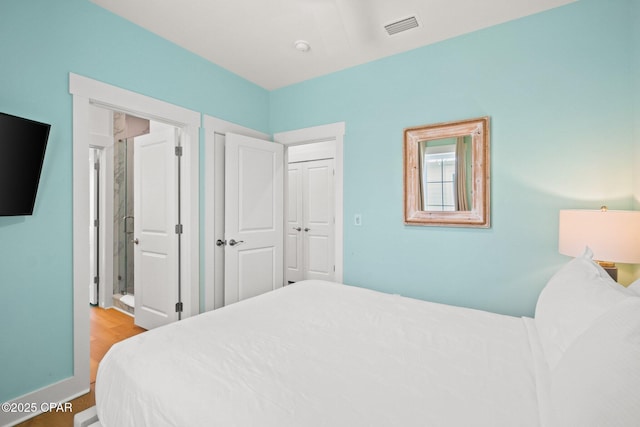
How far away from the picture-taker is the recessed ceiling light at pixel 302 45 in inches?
101

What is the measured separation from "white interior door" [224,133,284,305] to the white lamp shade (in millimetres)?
2612

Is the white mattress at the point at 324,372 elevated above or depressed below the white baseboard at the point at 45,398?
above

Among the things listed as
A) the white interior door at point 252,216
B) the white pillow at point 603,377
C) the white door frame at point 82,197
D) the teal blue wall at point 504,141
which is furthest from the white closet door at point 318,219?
the white pillow at point 603,377

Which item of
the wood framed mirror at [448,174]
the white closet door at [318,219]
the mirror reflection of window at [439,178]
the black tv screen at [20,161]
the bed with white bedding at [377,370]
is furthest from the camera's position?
the white closet door at [318,219]

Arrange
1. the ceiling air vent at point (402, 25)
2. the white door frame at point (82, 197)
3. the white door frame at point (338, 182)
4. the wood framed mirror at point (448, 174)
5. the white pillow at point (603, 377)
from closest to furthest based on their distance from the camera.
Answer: the white pillow at point (603, 377)
the white door frame at point (82, 197)
the ceiling air vent at point (402, 25)
the wood framed mirror at point (448, 174)
the white door frame at point (338, 182)

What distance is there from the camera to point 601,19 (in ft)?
6.54

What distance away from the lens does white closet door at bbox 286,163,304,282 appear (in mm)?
5066

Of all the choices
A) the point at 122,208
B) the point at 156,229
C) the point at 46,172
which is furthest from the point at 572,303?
the point at 122,208

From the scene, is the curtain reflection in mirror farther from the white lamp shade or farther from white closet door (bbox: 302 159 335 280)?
white closet door (bbox: 302 159 335 280)

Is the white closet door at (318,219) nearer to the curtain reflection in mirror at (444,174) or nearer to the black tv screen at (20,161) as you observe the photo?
the curtain reflection in mirror at (444,174)

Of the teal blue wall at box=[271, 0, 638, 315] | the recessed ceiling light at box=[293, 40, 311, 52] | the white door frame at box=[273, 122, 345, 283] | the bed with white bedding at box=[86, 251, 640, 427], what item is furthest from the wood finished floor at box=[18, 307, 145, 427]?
the recessed ceiling light at box=[293, 40, 311, 52]

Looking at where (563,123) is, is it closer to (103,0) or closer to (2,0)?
(103,0)

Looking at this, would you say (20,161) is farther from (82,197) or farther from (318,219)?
(318,219)

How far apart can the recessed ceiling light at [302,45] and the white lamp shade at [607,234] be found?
2.37m
